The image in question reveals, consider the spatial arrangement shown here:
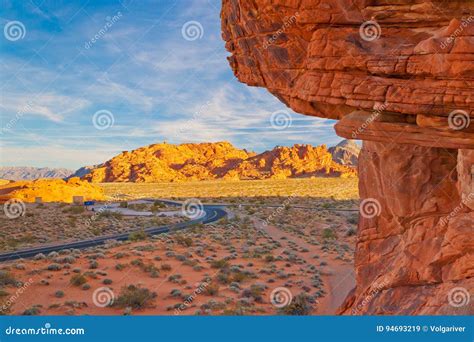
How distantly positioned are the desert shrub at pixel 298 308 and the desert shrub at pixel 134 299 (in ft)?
18.1

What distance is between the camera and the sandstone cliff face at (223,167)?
154m

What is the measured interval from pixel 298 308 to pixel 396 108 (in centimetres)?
976

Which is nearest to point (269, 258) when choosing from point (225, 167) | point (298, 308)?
point (298, 308)

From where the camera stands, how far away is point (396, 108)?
9141 mm

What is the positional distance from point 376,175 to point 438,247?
12.7 ft

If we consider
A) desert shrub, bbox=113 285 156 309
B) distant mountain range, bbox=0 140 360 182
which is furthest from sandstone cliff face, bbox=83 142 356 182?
desert shrub, bbox=113 285 156 309

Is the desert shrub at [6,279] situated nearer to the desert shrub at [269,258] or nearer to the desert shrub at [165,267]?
the desert shrub at [165,267]

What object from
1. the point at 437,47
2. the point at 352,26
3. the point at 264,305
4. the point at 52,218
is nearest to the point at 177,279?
the point at 264,305

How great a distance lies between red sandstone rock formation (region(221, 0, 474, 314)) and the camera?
8508mm

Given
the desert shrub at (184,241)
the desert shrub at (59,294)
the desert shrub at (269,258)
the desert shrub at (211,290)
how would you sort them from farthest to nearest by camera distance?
the desert shrub at (184,241) < the desert shrub at (269,258) < the desert shrub at (211,290) < the desert shrub at (59,294)

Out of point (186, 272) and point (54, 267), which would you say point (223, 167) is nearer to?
point (186, 272)

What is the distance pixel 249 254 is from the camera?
2609cm

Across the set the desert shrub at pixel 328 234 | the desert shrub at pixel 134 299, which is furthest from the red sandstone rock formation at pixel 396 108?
the desert shrub at pixel 328 234

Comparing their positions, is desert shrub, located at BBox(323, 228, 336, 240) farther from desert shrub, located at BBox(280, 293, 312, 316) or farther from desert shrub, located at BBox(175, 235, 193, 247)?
desert shrub, located at BBox(280, 293, 312, 316)
